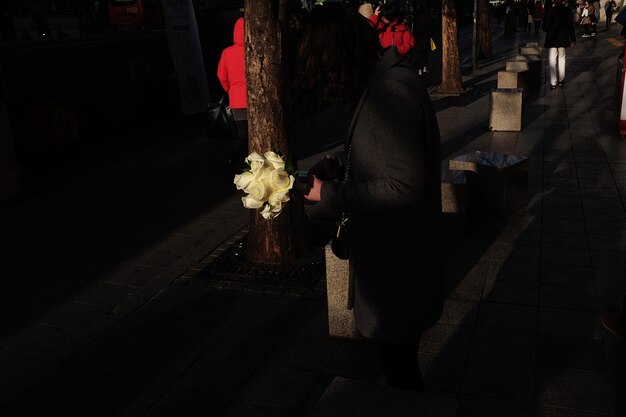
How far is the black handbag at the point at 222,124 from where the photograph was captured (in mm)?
8078

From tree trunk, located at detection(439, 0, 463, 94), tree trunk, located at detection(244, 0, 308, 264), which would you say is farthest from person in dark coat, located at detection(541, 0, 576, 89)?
tree trunk, located at detection(244, 0, 308, 264)

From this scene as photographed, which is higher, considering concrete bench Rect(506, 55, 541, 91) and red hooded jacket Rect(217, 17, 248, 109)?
red hooded jacket Rect(217, 17, 248, 109)

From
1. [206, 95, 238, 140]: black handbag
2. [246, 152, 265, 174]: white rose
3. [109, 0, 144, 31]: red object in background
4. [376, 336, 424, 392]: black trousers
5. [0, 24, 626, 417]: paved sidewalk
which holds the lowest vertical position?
[0, 24, 626, 417]: paved sidewalk

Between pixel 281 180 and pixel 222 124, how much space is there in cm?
580

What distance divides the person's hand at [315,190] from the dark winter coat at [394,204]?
36 mm

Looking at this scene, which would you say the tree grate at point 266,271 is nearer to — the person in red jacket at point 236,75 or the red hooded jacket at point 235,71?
the person in red jacket at point 236,75

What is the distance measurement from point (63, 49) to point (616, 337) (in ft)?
32.7

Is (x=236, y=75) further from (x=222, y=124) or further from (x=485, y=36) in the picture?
(x=485, y=36)

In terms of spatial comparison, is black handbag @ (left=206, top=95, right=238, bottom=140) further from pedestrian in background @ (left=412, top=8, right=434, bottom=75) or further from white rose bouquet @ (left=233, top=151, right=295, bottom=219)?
pedestrian in background @ (left=412, top=8, right=434, bottom=75)

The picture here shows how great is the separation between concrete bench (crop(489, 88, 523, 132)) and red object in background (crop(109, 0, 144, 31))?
12.8m

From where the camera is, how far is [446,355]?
4012 millimetres

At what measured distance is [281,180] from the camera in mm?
2457

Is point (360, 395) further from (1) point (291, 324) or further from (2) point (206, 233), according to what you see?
(2) point (206, 233)

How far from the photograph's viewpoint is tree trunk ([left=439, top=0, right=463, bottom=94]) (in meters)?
14.8
